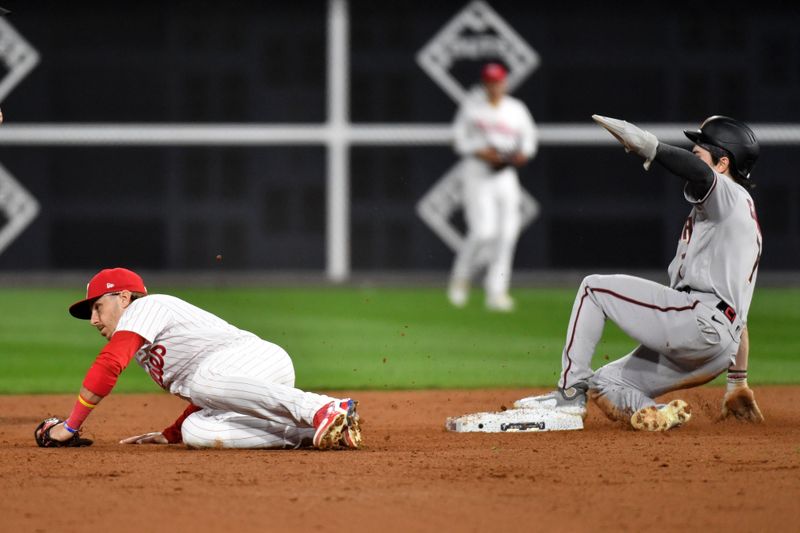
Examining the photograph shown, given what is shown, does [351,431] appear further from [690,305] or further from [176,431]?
[690,305]

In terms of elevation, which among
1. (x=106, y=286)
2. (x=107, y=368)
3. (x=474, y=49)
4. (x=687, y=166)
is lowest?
(x=107, y=368)

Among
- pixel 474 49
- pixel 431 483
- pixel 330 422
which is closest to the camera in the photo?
pixel 431 483

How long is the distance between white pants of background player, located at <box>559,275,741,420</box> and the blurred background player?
7423 mm

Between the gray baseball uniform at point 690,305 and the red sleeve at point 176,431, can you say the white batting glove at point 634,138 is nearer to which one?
the gray baseball uniform at point 690,305

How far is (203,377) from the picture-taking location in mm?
5406

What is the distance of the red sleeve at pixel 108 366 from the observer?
5.19 m

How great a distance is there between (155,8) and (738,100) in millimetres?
7975

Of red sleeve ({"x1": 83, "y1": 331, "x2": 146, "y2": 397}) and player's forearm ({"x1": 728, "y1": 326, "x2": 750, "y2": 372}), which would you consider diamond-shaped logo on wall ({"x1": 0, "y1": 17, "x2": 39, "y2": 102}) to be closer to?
red sleeve ({"x1": 83, "y1": 331, "x2": 146, "y2": 397})

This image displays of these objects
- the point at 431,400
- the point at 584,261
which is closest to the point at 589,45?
the point at 584,261


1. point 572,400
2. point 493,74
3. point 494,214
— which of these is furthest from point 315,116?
point 572,400

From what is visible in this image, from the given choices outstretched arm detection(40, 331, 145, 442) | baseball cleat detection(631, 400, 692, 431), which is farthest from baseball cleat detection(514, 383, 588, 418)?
outstretched arm detection(40, 331, 145, 442)

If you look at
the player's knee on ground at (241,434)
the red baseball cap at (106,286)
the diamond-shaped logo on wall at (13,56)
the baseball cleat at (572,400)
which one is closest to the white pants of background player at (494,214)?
the diamond-shaped logo on wall at (13,56)

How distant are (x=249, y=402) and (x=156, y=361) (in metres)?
0.49

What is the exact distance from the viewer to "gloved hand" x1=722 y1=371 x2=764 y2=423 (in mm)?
6402
